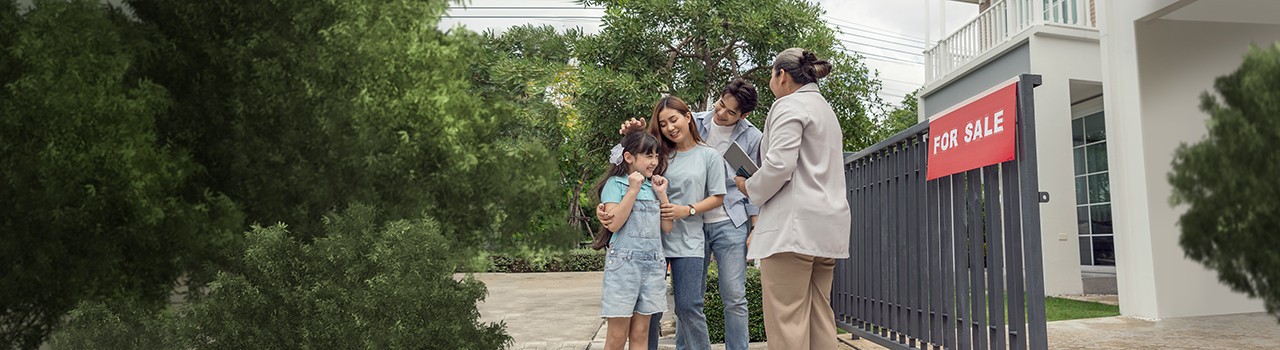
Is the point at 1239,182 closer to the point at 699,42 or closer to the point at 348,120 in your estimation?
the point at 348,120

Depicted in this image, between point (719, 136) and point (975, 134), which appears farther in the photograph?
point (719, 136)

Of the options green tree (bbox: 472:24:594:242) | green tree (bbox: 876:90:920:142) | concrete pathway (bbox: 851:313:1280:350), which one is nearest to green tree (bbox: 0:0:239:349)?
green tree (bbox: 472:24:594:242)

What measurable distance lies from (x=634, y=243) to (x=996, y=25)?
804 centimetres

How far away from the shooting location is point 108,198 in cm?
298

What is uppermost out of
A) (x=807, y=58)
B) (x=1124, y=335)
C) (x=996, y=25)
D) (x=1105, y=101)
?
(x=996, y=25)

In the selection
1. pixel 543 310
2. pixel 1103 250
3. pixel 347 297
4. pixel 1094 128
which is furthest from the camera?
pixel 543 310

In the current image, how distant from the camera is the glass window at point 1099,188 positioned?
773 cm

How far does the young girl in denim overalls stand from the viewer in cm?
304

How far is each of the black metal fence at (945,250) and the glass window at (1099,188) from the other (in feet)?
13.6

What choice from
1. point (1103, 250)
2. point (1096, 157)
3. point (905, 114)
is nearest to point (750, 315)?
point (1096, 157)

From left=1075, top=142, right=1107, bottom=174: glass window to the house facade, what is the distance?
20mm

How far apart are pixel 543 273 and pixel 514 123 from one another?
1219 cm

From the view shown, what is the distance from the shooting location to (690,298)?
334 centimetres

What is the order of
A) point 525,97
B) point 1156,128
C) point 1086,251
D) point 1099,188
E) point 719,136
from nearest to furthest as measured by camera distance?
point 1156,128, point 719,136, point 525,97, point 1099,188, point 1086,251
